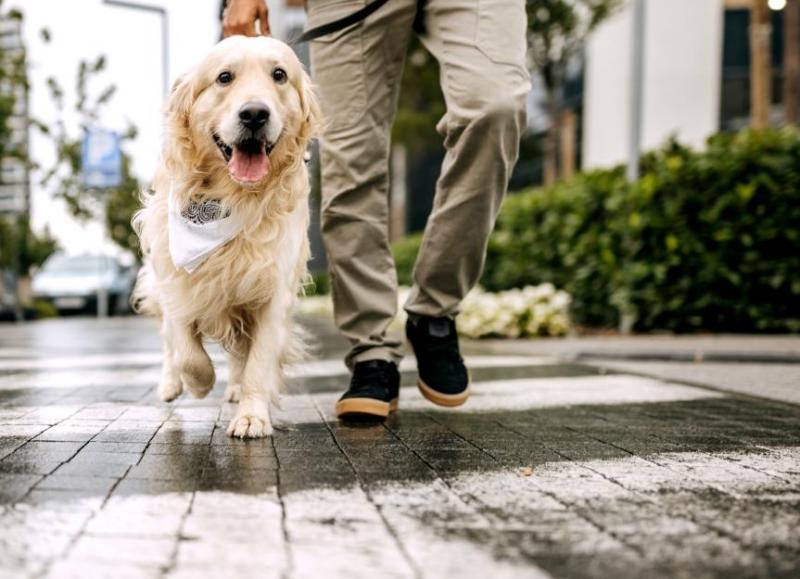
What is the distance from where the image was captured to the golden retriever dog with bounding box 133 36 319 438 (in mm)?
3289

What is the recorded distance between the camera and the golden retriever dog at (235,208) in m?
3.29

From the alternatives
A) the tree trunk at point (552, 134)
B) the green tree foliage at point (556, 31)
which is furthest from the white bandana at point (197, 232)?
the green tree foliage at point (556, 31)

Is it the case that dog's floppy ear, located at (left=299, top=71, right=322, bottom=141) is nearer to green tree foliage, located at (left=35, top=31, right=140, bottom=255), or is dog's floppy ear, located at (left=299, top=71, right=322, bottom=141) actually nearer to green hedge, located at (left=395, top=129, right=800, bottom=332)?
green hedge, located at (left=395, top=129, right=800, bottom=332)

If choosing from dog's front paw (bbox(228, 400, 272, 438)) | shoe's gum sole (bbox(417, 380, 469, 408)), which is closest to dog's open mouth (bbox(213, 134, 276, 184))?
dog's front paw (bbox(228, 400, 272, 438))

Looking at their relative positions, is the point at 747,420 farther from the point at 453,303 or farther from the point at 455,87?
the point at 455,87

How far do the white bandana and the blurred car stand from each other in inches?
911

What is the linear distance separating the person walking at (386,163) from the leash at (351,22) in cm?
1

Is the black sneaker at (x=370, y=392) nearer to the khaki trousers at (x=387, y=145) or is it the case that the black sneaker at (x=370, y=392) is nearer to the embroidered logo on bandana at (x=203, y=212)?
the khaki trousers at (x=387, y=145)

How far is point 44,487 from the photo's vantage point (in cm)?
222

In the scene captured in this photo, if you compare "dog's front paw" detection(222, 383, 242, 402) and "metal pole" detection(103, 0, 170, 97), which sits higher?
"metal pole" detection(103, 0, 170, 97)

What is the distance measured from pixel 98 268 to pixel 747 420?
2588cm

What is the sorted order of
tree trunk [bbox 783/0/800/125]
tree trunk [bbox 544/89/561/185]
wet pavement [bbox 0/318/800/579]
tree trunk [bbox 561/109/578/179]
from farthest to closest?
tree trunk [bbox 561/109/578/179] < tree trunk [bbox 544/89/561/185] < tree trunk [bbox 783/0/800/125] < wet pavement [bbox 0/318/800/579]

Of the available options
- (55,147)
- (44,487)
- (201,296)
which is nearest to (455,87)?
(201,296)

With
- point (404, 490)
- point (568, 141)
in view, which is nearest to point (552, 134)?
point (568, 141)
